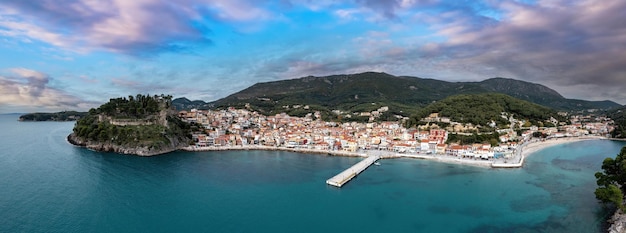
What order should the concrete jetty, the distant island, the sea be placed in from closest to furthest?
1. the sea
2. the concrete jetty
3. the distant island

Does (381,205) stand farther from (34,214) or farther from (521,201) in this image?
(34,214)

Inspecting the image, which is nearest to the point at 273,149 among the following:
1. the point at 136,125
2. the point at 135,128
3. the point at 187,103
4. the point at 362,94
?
the point at 135,128

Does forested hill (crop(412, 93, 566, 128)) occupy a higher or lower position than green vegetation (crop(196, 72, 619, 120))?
lower

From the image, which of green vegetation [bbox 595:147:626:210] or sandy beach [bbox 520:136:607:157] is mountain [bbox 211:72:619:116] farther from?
green vegetation [bbox 595:147:626:210]

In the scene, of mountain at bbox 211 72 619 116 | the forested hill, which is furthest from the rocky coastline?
mountain at bbox 211 72 619 116

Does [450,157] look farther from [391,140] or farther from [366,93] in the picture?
[366,93]

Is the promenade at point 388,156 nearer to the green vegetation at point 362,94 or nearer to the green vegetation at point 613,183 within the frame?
the green vegetation at point 613,183

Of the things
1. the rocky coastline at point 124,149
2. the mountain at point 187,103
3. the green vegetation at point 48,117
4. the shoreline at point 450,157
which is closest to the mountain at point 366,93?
the mountain at point 187,103
